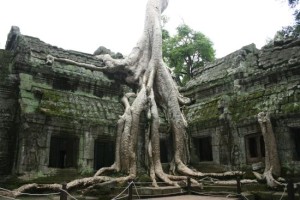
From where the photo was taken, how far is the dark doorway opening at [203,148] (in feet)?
36.0

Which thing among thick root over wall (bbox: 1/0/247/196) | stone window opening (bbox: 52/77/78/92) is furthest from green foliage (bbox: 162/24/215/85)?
stone window opening (bbox: 52/77/78/92)

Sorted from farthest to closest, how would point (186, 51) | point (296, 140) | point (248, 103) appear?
point (186, 51)
point (248, 103)
point (296, 140)

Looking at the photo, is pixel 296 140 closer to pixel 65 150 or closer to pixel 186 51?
pixel 65 150

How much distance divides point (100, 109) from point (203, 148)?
14.0 feet

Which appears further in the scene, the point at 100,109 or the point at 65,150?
the point at 100,109

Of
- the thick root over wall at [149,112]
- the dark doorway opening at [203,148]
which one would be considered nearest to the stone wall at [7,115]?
the thick root over wall at [149,112]

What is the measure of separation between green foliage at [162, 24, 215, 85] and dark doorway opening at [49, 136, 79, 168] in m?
13.8

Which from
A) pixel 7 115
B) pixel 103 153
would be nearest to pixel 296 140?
pixel 103 153

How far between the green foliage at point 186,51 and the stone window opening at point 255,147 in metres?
13.0

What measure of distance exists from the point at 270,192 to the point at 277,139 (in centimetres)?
210

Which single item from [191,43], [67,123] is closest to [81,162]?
[67,123]

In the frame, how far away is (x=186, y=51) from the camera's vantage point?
2194 cm

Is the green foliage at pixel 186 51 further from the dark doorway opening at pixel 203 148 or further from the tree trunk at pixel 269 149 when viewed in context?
the tree trunk at pixel 269 149

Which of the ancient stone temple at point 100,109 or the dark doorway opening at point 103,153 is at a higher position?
the ancient stone temple at point 100,109
